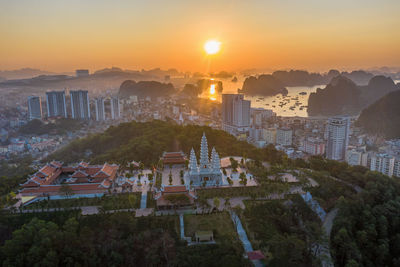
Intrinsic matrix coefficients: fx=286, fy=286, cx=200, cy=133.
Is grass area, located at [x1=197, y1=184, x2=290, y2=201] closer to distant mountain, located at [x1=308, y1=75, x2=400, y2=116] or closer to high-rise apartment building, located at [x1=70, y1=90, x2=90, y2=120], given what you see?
high-rise apartment building, located at [x1=70, y1=90, x2=90, y2=120]

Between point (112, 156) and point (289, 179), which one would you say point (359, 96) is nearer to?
point (289, 179)

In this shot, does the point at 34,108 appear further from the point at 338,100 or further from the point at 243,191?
the point at 338,100

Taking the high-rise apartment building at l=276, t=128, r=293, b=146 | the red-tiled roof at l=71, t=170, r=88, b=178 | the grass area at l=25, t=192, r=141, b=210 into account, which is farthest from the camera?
the high-rise apartment building at l=276, t=128, r=293, b=146

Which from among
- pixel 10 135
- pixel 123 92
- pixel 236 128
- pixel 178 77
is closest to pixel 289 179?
pixel 236 128

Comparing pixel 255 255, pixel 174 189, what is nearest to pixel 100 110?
pixel 174 189

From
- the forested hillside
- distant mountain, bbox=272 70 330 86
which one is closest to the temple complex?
the forested hillside

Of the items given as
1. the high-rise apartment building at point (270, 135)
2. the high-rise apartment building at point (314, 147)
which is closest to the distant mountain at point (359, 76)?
the high-rise apartment building at point (270, 135)
